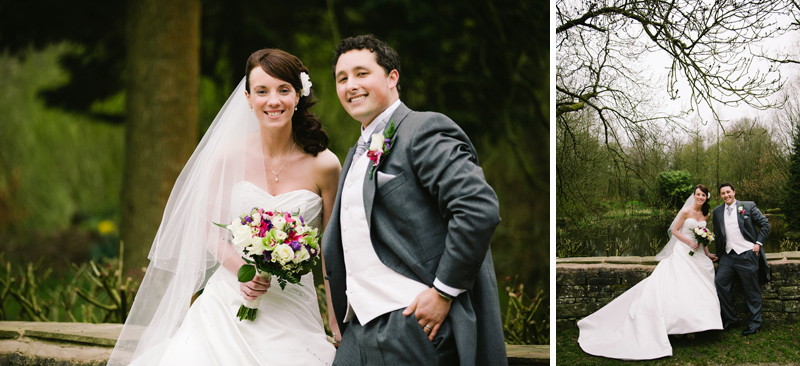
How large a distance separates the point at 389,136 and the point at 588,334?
2.14 metres

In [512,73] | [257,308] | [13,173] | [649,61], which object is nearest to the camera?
[257,308]

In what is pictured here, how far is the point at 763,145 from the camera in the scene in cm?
312

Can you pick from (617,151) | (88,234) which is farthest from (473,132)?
(88,234)

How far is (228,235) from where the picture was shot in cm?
268

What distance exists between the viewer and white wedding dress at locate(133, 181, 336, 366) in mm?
2402

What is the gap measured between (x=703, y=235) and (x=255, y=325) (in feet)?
8.19

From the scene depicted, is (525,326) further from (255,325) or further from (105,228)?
(105,228)

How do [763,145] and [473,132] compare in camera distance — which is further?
[473,132]

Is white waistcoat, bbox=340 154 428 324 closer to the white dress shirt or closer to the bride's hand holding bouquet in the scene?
the white dress shirt

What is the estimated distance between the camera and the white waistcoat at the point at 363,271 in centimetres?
208

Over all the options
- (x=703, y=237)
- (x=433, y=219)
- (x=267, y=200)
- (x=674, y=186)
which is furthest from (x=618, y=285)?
(x=267, y=200)

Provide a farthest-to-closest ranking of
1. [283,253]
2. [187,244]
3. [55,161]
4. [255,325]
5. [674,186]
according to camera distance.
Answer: [55,161], [674,186], [187,244], [255,325], [283,253]

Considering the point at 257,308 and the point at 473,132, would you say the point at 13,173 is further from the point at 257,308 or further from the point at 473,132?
the point at 257,308

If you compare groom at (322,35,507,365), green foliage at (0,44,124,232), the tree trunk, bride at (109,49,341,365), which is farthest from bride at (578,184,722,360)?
green foliage at (0,44,124,232)
